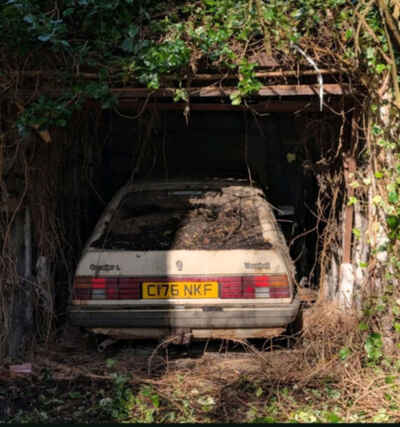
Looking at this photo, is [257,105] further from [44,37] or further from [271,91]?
[44,37]

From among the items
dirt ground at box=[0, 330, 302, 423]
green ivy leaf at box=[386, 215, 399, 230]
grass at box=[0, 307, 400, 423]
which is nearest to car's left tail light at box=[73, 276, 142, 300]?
dirt ground at box=[0, 330, 302, 423]

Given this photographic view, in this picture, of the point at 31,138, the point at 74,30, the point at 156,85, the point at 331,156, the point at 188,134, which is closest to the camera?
the point at 156,85

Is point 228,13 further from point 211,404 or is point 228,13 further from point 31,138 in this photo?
point 211,404

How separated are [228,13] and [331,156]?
6.56 ft

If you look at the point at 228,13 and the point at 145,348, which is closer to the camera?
the point at 228,13

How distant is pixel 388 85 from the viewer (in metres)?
5.21

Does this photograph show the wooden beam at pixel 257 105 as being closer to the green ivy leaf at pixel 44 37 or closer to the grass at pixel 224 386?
the green ivy leaf at pixel 44 37

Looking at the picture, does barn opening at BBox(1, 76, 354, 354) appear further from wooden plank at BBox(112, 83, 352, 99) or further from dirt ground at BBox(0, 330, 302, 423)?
dirt ground at BBox(0, 330, 302, 423)

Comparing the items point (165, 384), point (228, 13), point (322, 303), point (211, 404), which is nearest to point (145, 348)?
point (165, 384)

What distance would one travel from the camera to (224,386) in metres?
5.12

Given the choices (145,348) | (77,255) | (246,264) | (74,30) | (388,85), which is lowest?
(145,348)

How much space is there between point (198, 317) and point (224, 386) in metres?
0.66

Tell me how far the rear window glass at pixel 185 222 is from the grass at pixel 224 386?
3.61ft

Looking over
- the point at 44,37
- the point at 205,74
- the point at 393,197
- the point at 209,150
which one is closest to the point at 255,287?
the point at 393,197
